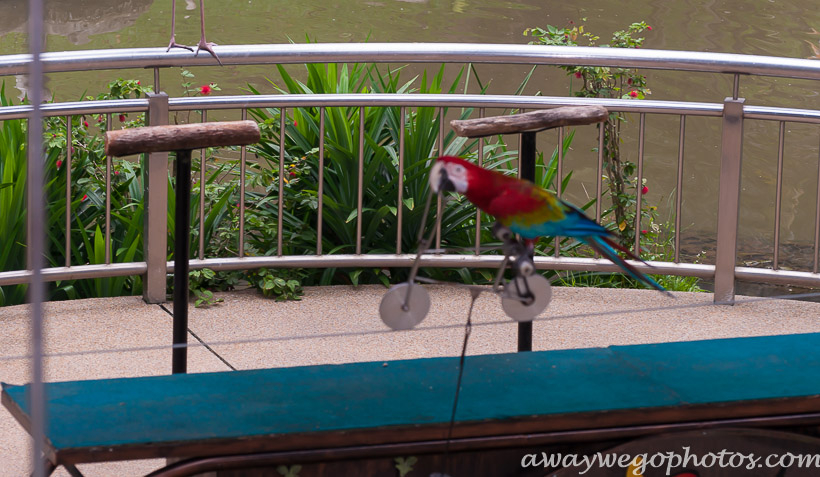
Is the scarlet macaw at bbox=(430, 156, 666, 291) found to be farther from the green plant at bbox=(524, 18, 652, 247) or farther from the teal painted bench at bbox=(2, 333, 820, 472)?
the green plant at bbox=(524, 18, 652, 247)

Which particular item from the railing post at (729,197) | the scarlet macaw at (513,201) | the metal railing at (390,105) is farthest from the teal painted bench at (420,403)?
the railing post at (729,197)

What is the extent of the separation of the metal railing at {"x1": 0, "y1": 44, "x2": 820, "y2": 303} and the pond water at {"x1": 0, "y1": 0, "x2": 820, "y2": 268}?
2586 mm

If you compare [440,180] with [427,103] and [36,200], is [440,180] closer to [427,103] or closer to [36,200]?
[36,200]

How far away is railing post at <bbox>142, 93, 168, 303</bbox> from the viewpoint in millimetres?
3693

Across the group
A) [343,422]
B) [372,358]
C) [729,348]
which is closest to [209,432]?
[343,422]

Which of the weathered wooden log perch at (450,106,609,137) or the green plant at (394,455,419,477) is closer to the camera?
the green plant at (394,455,419,477)

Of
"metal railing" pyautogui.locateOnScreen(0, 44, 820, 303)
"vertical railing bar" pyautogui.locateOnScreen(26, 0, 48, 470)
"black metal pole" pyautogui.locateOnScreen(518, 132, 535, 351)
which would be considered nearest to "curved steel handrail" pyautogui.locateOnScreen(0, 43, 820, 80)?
"metal railing" pyautogui.locateOnScreen(0, 44, 820, 303)

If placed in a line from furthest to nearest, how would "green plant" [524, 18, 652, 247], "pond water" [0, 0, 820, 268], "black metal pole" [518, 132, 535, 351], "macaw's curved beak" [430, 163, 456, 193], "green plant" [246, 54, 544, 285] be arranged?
1. "pond water" [0, 0, 820, 268]
2. "green plant" [524, 18, 652, 247]
3. "green plant" [246, 54, 544, 285]
4. "black metal pole" [518, 132, 535, 351]
5. "macaw's curved beak" [430, 163, 456, 193]

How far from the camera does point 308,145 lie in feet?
14.4

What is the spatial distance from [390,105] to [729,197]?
54.1 inches

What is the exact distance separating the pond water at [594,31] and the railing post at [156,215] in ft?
12.4

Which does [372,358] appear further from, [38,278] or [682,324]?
[38,278]

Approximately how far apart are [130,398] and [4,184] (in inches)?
80.3

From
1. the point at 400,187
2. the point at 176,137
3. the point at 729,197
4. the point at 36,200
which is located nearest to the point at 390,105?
the point at 400,187
